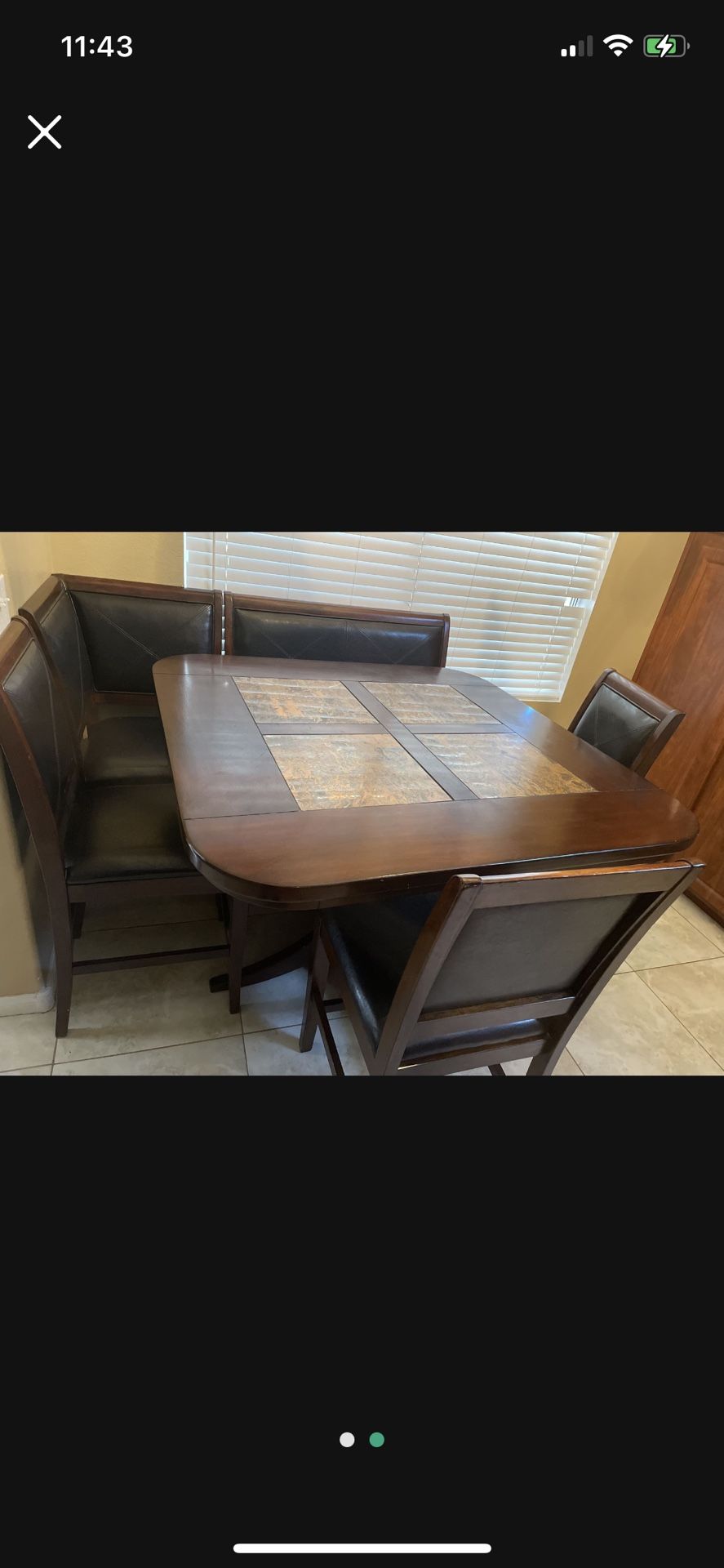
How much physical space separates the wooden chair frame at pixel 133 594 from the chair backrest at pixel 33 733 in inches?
16.1

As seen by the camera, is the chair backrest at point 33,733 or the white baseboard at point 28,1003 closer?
the chair backrest at point 33,733

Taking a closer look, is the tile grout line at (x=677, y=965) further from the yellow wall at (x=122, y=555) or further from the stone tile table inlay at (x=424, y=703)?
the yellow wall at (x=122, y=555)

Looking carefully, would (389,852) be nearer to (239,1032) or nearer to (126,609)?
(239,1032)

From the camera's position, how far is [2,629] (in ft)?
4.47

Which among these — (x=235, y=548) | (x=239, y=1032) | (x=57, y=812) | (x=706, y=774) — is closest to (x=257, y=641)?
(x=235, y=548)

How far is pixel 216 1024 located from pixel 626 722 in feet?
4.80

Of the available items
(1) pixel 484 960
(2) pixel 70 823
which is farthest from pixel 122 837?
(1) pixel 484 960

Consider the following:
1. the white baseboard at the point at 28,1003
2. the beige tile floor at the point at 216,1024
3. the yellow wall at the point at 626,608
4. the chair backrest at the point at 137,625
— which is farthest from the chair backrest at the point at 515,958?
the yellow wall at the point at 626,608

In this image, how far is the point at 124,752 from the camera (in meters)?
1.79

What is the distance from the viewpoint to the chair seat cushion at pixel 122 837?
4.47ft

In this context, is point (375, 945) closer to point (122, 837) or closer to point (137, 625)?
point (122, 837)
